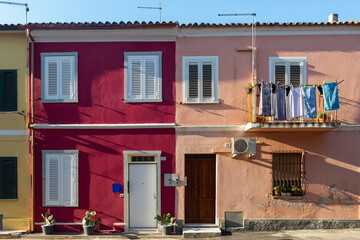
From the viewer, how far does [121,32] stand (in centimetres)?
1127

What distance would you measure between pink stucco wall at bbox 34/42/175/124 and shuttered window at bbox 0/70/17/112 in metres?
0.81

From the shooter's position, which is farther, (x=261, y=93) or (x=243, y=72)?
(x=243, y=72)

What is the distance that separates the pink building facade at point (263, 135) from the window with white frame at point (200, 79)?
0.03 meters

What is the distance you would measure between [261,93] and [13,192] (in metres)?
9.13

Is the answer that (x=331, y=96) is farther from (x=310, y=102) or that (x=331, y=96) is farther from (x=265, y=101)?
(x=265, y=101)

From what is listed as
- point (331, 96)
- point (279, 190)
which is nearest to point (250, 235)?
point (279, 190)

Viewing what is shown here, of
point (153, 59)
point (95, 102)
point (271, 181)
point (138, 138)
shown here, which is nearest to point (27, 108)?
point (95, 102)

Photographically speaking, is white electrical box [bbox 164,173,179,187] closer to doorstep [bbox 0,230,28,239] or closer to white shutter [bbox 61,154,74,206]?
white shutter [bbox 61,154,74,206]

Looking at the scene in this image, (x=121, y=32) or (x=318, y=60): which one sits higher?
(x=121, y=32)

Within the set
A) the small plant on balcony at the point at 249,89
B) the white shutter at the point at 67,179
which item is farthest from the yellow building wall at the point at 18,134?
the small plant on balcony at the point at 249,89

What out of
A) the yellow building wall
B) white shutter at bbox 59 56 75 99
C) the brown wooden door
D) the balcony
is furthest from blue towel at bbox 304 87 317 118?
the yellow building wall

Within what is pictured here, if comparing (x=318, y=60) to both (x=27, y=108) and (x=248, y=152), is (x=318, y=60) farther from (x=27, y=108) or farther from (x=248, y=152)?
(x=27, y=108)

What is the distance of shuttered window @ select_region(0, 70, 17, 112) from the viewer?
1140cm

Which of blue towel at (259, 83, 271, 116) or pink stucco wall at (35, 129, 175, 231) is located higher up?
blue towel at (259, 83, 271, 116)
